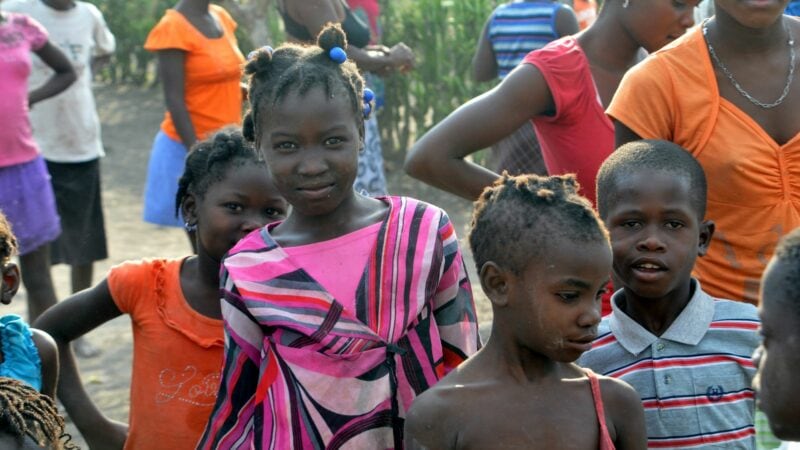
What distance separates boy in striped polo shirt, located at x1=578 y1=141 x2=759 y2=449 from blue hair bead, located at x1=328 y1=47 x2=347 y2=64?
0.75 meters

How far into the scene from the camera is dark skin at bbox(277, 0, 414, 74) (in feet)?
18.2

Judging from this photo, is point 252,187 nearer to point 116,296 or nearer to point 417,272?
point 116,296

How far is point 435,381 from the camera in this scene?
9.58ft

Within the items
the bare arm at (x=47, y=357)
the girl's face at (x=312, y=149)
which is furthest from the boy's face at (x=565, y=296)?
the bare arm at (x=47, y=357)

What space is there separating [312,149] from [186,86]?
139 inches

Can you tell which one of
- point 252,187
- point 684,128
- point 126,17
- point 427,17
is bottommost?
point 126,17

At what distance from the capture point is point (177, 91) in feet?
20.4

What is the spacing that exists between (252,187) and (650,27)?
1337 mm

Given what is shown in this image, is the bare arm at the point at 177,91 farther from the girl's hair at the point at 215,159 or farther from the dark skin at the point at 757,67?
the dark skin at the point at 757,67

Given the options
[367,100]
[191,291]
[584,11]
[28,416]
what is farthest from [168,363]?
[584,11]

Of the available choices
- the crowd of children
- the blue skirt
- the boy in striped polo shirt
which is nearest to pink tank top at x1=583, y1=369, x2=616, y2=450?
the crowd of children

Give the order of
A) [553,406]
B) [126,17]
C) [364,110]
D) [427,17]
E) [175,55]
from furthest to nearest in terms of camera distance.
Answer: [126,17]
[427,17]
[175,55]
[364,110]
[553,406]

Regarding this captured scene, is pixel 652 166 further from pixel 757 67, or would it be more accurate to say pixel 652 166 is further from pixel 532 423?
pixel 532 423

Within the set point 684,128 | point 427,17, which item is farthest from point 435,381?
point 427,17
